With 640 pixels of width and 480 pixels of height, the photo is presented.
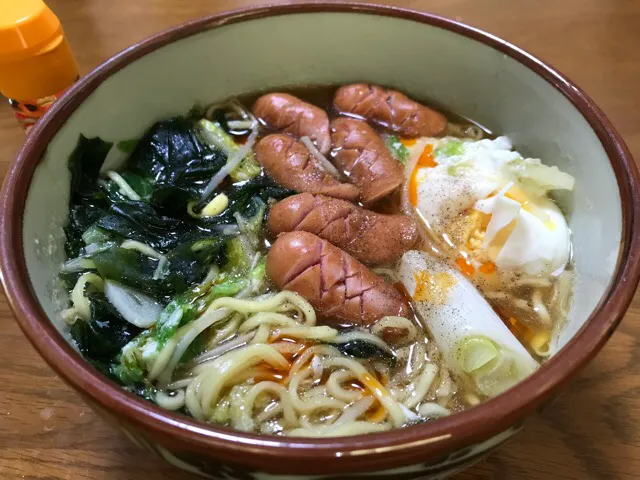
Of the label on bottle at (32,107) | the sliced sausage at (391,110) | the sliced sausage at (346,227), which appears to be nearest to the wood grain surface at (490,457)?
the label on bottle at (32,107)

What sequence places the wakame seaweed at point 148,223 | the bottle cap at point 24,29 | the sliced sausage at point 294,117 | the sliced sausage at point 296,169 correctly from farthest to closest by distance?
the sliced sausage at point 294,117 → the sliced sausage at point 296,169 → the bottle cap at point 24,29 → the wakame seaweed at point 148,223

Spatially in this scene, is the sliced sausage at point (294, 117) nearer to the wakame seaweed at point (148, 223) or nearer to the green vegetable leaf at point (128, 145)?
the wakame seaweed at point (148, 223)

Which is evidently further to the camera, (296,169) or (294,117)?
(294,117)

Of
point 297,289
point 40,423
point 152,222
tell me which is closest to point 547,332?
point 297,289

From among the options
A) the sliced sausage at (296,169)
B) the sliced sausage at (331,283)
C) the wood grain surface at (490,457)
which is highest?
the sliced sausage at (296,169)

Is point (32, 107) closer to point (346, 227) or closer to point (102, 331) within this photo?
point (102, 331)

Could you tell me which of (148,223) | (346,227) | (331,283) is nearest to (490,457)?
(331,283)

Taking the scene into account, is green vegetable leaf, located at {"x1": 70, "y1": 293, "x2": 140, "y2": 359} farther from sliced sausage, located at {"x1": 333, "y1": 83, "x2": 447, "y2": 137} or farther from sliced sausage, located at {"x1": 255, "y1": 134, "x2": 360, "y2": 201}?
sliced sausage, located at {"x1": 333, "y1": 83, "x2": 447, "y2": 137}

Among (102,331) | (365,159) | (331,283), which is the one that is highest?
(365,159)
